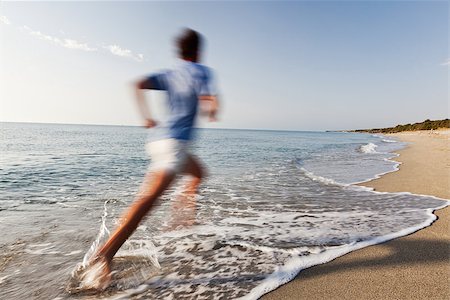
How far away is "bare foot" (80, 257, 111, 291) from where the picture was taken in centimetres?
245

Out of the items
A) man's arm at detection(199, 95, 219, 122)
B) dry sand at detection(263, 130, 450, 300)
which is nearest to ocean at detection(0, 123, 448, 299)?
dry sand at detection(263, 130, 450, 300)

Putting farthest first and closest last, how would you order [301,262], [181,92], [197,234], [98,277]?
1. [197,234]
2. [301,262]
3. [181,92]
4. [98,277]

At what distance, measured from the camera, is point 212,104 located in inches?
104

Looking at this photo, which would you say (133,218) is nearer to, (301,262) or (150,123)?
(150,123)

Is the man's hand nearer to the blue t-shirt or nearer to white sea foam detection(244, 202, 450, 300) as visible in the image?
the blue t-shirt

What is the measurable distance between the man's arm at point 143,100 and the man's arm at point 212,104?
477 mm

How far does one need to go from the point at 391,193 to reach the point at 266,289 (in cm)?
506

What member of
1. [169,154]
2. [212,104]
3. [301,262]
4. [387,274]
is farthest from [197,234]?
[387,274]

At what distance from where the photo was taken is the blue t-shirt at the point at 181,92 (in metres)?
2.63

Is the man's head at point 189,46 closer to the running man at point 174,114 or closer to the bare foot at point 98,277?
the running man at point 174,114

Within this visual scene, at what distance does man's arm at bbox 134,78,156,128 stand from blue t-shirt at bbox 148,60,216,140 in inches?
1.8

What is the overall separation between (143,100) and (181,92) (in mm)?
350

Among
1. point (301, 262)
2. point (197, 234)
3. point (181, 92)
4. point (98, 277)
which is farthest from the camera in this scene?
point (197, 234)

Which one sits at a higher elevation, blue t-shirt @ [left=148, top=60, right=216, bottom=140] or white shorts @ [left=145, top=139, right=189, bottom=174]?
blue t-shirt @ [left=148, top=60, right=216, bottom=140]
